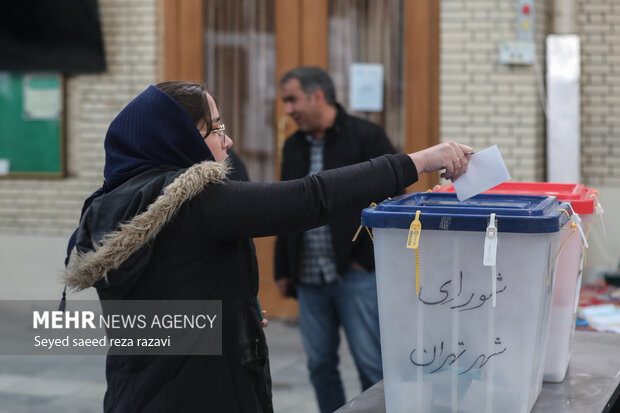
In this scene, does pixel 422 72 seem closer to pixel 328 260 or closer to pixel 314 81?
pixel 314 81

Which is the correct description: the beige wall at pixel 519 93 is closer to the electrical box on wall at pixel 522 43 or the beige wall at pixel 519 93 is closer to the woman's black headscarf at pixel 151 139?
the electrical box on wall at pixel 522 43

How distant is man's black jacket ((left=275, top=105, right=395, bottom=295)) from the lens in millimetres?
4742

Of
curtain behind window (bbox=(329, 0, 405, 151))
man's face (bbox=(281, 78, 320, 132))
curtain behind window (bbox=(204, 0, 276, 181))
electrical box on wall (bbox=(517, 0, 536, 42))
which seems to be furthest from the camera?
curtain behind window (bbox=(204, 0, 276, 181))

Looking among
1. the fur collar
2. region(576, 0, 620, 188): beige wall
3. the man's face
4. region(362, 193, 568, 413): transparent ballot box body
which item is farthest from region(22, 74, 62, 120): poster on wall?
region(362, 193, 568, 413): transparent ballot box body

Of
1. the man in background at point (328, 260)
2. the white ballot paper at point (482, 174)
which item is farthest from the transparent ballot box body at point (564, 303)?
the man in background at point (328, 260)

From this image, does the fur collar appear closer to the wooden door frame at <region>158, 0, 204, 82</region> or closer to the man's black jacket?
the man's black jacket

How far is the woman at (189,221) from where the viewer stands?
226cm

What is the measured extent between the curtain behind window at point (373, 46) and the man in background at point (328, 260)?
2895mm

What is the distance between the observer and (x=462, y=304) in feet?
7.10

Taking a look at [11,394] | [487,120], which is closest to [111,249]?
[11,394]

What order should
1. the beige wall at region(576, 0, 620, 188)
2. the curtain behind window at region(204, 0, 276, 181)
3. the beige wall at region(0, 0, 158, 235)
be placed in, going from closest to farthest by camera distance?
the beige wall at region(576, 0, 620, 188) < the curtain behind window at region(204, 0, 276, 181) < the beige wall at region(0, 0, 158, 235)

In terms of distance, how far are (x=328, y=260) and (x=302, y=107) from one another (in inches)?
34.1

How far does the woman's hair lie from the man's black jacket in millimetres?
2279

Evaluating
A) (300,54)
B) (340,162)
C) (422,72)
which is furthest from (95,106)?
(340,162)
